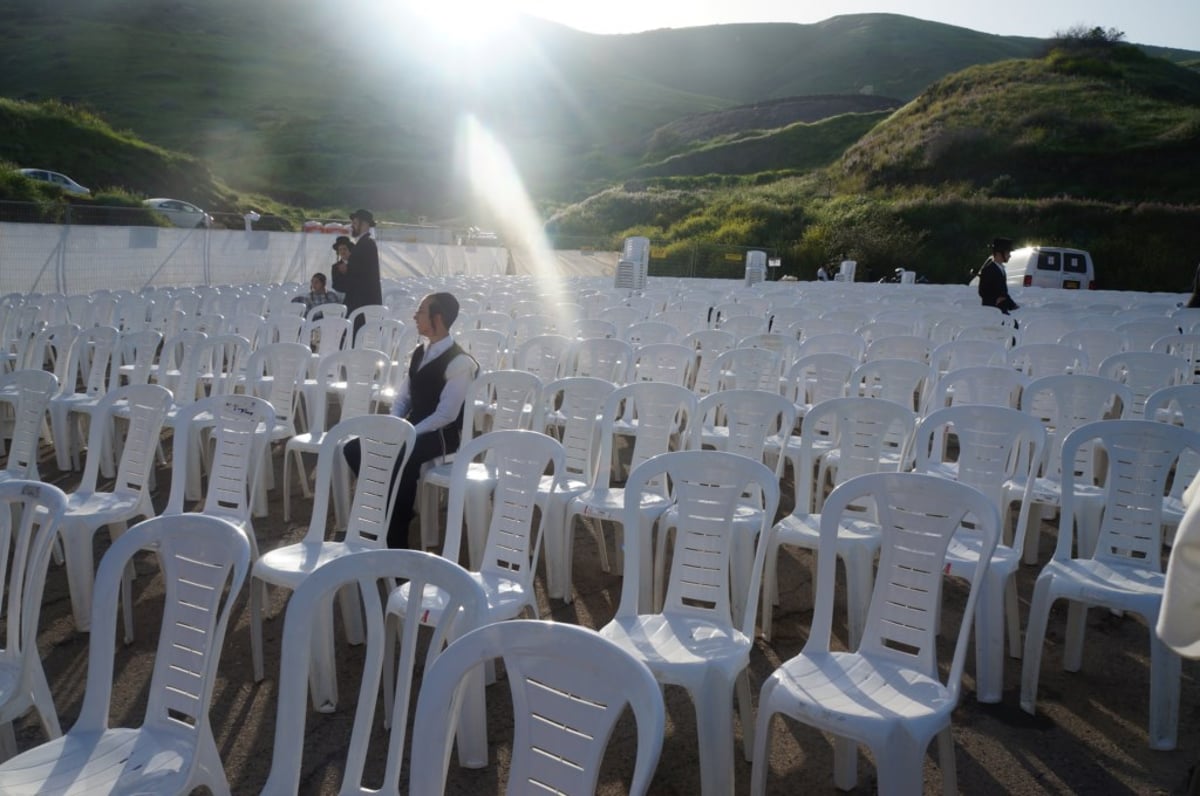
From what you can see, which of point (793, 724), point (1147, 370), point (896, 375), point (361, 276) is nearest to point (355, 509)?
point (793, 724)

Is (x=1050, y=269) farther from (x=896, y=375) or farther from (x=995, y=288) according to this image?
(x=896, y=375)

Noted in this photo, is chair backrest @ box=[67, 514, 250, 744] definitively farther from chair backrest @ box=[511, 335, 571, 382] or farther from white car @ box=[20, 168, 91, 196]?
white car @ box=[20, 168, 91, 196]

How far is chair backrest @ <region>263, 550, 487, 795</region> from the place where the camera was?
2.13 metres

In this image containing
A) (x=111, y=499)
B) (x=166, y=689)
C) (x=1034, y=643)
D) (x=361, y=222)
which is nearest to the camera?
(x=166, y=689)

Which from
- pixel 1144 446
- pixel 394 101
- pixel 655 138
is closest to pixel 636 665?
pixel 1144 446

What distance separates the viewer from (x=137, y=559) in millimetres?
4898

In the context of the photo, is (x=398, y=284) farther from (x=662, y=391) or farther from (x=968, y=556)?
(x=968, y=556)

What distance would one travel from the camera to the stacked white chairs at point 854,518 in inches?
148

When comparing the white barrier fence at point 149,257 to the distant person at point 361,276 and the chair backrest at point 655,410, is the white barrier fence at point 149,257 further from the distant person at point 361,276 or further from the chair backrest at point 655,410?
the chair backrest at point 655,410

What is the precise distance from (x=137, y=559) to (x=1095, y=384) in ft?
17.5

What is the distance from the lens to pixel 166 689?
2.46m

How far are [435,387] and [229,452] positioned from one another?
1198mm

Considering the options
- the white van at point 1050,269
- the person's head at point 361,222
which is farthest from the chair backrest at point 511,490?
the white van at point 1050,269

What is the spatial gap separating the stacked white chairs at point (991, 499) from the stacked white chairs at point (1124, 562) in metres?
0.13
